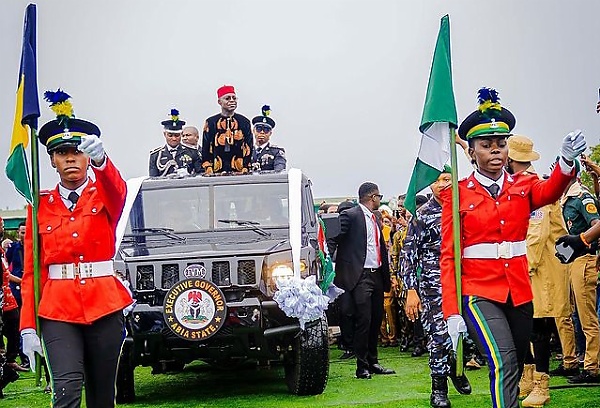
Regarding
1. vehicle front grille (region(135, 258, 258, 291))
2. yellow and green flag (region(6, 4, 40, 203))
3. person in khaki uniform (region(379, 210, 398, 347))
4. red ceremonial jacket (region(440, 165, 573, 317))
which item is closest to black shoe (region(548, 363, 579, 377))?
vehicle front grille (region(135, 258, 258, 291))

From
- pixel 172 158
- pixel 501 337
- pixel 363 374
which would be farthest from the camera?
pixel 172 158

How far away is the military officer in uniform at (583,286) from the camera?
28.3 ft

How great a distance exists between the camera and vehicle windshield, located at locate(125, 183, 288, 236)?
29.8ft

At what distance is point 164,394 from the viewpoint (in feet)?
31.2

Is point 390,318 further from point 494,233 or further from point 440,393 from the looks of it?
point 494,233

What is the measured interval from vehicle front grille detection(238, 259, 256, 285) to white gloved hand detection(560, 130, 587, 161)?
3591mm

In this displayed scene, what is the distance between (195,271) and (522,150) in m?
2.99

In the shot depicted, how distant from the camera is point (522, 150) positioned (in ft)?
24.7

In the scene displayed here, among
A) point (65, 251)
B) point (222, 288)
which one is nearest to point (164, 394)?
point (222, 288)

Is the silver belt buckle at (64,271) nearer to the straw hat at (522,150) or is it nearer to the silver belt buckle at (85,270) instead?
the silver belt buckle at (85,270)

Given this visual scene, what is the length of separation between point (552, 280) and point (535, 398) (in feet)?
3.55

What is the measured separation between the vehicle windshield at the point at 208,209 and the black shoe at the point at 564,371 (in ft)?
10.2

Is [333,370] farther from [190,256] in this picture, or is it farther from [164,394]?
[190,256]

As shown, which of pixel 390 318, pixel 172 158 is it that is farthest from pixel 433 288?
pixel 390 318
